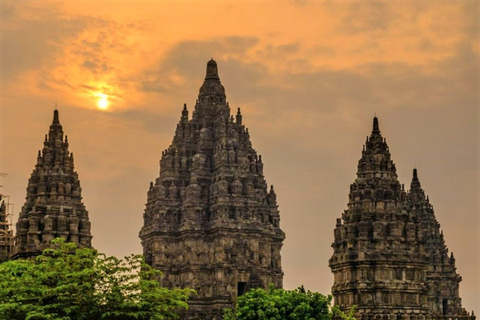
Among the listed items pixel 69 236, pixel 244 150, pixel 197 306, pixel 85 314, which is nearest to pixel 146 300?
pixel 85 314

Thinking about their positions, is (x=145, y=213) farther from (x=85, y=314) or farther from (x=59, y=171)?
(x=85, y=314)

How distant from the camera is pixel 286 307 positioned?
8762 cm

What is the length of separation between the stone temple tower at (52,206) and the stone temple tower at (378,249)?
763 inches

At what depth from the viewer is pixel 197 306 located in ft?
357

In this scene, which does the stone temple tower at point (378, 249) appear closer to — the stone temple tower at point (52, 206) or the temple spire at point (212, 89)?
the stone temple tower at point (52, 206)

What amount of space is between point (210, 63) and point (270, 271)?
21269 mm

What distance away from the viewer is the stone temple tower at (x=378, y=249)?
94125 millimetres

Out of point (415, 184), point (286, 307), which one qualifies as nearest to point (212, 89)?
point (415, 184)

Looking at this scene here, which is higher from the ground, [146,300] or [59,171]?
[59,171]

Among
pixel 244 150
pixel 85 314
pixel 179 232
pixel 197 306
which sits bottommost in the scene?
pixel 85 314

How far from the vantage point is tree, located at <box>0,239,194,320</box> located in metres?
68.2

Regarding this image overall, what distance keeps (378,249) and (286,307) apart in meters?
10.8

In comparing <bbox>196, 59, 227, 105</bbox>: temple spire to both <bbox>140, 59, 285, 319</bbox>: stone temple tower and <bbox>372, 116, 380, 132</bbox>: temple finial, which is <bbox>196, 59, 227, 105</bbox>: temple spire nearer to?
<bbox>140, 59, 285, 319</bbox>: stone temple tower

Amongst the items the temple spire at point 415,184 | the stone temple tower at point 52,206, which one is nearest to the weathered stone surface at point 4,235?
the stone temple tower at point 52,206
